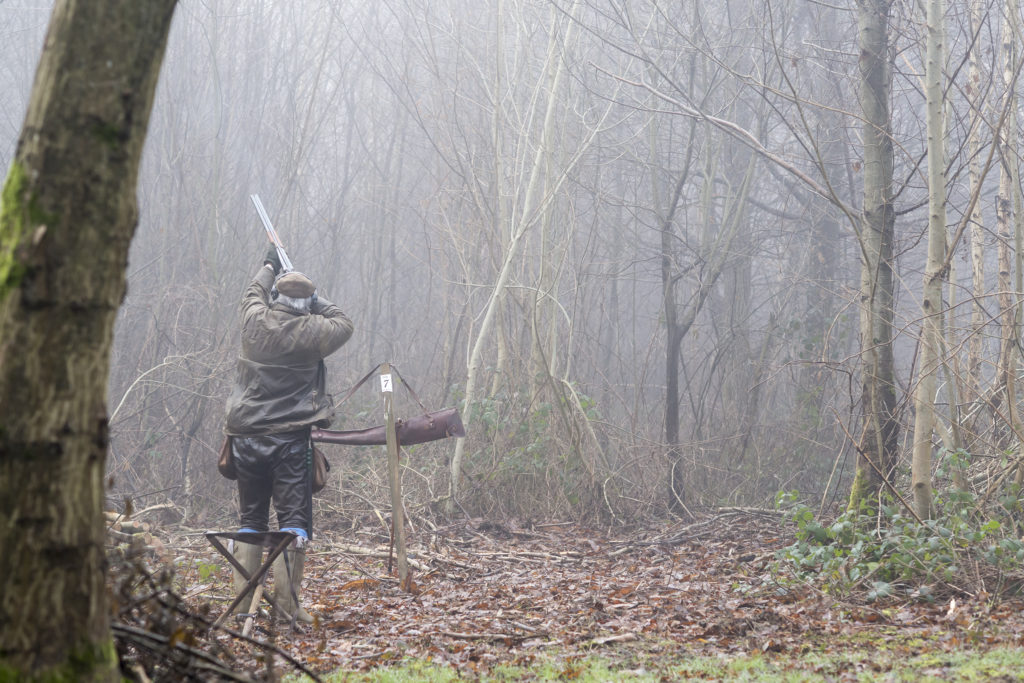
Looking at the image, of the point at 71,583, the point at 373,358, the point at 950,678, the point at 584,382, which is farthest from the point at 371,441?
the point at 373,358

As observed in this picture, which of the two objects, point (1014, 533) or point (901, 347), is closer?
point (1014, 533)

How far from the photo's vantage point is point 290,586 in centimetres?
574

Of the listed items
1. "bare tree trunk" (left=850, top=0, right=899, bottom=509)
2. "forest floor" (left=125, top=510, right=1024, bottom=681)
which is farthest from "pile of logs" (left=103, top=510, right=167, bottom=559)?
"bare tree trunk" (left=850, top=0, right=899, bottom=509)

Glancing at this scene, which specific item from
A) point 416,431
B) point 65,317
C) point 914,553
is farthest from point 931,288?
point 65,317

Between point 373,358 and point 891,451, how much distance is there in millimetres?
11491

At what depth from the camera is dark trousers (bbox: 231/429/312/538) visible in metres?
6.19

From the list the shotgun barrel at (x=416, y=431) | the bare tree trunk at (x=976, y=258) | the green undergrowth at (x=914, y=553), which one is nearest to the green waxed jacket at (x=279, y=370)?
the shotgun barrel at (x=416, y=431)

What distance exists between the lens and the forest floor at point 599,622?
4.61 metres

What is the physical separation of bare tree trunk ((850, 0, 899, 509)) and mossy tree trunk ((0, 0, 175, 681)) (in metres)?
6.43

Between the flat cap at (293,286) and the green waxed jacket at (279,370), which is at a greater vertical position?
the flat cap at (293,286)

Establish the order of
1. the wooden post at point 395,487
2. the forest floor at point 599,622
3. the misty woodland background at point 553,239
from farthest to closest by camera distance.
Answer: the misty woodland background at point 553,239
the wooden post at point 395,487
the forest floor at point 599,622

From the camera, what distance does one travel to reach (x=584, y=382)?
13.9 metres

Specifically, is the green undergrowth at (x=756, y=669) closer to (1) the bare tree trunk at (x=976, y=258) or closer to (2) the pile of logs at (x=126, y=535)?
(2) the pile of logs at (x=126, y=535)

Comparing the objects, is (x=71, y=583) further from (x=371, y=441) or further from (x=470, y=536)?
(x=470, y=536)
